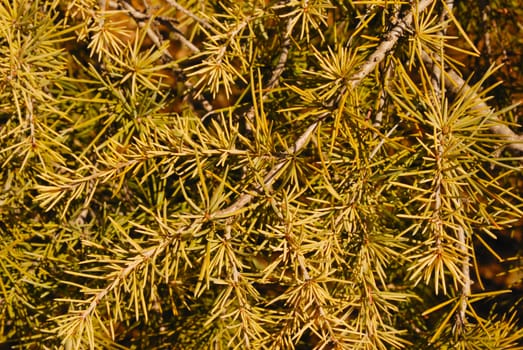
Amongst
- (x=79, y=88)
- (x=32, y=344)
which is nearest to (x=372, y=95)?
(x=79, y=88)

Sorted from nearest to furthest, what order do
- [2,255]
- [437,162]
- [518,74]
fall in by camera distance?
[437,162] < [2,255] < [518,74]

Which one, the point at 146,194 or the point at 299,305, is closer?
the point at 299,305

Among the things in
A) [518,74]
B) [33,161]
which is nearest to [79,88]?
[33,161]

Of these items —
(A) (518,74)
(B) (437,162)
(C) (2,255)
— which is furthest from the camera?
(A) (518,74)

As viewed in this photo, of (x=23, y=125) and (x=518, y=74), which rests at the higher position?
(x=518, y=74)

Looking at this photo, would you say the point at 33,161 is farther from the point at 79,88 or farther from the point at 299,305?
the point at 299,305

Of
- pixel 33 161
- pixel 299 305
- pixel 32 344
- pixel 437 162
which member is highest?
pixel 437 162

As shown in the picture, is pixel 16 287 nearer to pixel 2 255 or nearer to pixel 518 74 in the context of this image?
pixel 2 255
